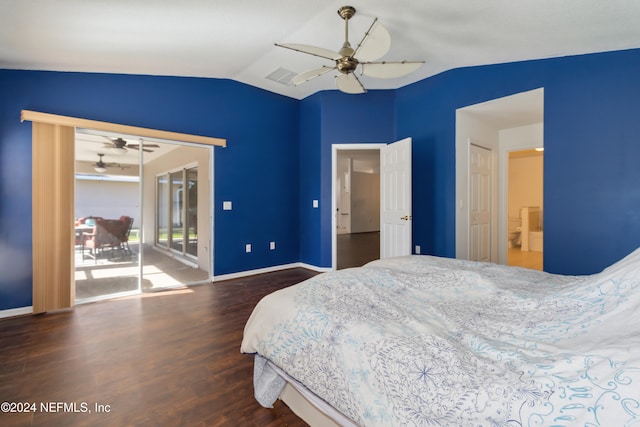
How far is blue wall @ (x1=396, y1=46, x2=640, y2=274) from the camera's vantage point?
9.20 feet

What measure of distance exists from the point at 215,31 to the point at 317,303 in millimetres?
2791

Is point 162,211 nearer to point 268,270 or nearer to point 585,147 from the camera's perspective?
point 268,270

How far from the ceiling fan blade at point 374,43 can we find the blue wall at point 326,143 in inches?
80.8

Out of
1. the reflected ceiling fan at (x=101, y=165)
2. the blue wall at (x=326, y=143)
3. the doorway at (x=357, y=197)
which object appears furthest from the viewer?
the doorway at (x=357, y=197)

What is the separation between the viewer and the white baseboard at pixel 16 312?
2.96 metres

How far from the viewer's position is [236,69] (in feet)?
13.0

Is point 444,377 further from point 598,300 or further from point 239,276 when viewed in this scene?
point 239,276

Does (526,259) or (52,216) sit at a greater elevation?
(52,216)

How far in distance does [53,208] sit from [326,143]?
11.5 feet

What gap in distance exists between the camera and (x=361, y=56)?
2.44 m

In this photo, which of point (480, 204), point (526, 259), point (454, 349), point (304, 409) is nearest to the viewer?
point (454, 349)

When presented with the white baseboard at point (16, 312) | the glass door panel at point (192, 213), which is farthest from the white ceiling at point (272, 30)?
the white baseboard at point (16, 312)

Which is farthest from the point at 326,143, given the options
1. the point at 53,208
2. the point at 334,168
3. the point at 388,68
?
the point at 53,208

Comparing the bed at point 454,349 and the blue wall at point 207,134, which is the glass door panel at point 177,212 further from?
the bed at point 454,349
